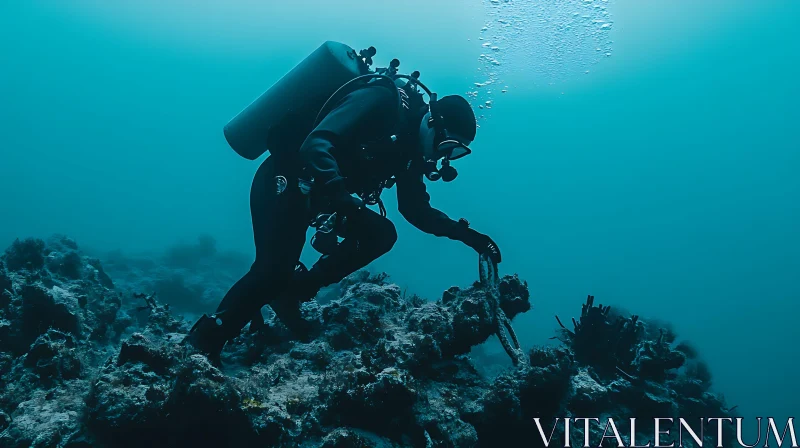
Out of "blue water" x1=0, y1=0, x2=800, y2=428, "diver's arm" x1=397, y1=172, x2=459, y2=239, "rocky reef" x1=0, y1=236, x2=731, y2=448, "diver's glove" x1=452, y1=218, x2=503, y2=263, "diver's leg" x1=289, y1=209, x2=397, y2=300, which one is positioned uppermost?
"blue water" x1=0, y1=0, x2=800, y2=428

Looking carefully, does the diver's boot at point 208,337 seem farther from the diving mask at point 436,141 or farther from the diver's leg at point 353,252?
the diving mask at point 436,141

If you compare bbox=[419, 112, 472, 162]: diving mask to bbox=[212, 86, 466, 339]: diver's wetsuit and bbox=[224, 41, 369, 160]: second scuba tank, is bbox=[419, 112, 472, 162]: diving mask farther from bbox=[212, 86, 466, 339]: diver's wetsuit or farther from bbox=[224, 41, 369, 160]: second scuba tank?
bbox=[224, 41, 369, 160]: second scuba tank

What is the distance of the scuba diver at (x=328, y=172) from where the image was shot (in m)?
3.19

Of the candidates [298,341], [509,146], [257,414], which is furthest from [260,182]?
[509,146]

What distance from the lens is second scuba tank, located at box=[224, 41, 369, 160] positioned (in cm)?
389

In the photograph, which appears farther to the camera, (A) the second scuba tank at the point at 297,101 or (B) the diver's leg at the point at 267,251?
(A) the second scuba tank at the point at 297,101

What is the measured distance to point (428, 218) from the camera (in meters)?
4.74

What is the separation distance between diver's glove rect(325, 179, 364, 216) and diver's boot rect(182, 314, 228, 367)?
57.4 inches

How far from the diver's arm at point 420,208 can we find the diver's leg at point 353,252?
987 mm

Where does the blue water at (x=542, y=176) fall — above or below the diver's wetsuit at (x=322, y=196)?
above

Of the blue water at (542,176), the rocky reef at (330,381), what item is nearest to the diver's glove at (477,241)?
the rocky reef at (330,381)

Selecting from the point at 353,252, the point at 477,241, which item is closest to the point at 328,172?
the point at 353,252

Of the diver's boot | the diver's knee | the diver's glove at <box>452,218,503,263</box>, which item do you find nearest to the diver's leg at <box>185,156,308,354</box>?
the diver's boot

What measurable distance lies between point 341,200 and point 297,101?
1.66m
